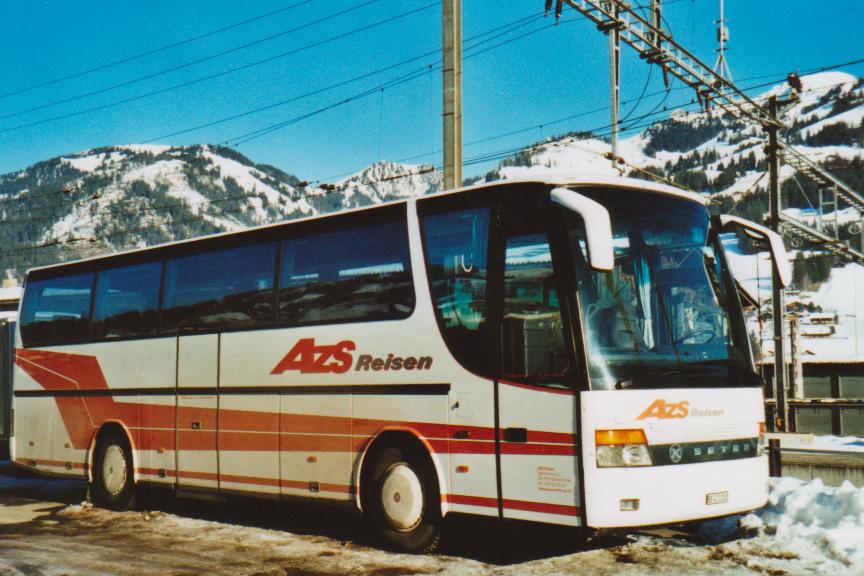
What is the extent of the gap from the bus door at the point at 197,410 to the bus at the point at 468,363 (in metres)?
0.02

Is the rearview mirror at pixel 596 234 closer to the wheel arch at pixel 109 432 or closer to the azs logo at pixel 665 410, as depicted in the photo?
the azs logo at pixel 665 410

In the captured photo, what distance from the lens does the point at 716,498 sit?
825 cm

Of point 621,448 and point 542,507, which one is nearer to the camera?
point 621,448

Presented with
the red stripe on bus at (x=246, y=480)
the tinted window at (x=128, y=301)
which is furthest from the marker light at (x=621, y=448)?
the tinted window at (x=128, y=301)

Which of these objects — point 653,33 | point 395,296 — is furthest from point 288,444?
point 653,33

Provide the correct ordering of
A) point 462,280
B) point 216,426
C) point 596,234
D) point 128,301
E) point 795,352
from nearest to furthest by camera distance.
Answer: point 596,234 < point 462,280 < point 216,426 < point 128,301 < point 795,352

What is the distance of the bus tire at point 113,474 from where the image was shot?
13023 mm

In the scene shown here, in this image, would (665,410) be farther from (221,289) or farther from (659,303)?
(221,289)

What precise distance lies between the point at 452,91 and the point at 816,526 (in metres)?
8.83

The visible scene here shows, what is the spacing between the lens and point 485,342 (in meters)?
8.79

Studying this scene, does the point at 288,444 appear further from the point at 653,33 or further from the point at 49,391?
the point at 653,33

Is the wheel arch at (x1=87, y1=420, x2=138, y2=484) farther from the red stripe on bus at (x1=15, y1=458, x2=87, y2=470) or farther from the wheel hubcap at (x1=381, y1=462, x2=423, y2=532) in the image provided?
the wheel hubcap at (x1=381, y1=462, x2=423, y2=532)

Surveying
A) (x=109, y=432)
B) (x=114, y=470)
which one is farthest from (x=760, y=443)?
(x=109, y=432)

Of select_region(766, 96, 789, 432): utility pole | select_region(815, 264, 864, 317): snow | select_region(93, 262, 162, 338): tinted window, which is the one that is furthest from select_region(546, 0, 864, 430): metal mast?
select_region(815, 264, 864, 317): snow
